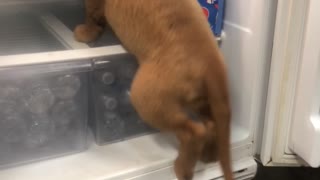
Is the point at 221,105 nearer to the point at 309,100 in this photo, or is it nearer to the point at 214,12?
the point at 309,100

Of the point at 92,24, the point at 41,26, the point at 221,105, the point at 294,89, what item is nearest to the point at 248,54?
the point at 294,89

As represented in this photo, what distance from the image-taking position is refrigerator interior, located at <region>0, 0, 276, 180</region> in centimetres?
86

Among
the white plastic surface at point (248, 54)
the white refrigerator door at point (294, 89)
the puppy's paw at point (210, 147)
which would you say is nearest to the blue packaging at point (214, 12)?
the white plastic surface at point (248, 54)

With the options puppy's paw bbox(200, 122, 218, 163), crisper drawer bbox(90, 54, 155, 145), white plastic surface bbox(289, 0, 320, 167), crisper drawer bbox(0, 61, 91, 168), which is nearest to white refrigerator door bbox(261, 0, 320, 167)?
white plastic surface bbox(289, 0, 320, 167)

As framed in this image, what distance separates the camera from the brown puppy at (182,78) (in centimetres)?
77

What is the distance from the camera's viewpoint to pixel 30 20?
A: 1116mm

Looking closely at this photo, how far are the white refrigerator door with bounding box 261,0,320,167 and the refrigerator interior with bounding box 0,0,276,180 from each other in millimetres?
34

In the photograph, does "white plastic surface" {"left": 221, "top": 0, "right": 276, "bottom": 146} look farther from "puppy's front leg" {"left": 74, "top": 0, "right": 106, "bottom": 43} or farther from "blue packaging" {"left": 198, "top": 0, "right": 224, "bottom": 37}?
"puppy's front leg" {"left": 74, "top": 0, "right": 106, "bottom": 43}

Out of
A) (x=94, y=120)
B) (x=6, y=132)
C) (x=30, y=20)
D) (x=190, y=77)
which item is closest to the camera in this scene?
(x=190, y=77)

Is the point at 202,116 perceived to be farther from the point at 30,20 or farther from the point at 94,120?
the point at 30,20

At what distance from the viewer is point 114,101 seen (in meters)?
0.96

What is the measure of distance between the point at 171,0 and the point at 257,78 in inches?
10.6

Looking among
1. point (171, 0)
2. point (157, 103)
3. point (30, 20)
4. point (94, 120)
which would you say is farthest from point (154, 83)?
point (30, 20)

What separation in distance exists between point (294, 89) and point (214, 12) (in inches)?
9.7
